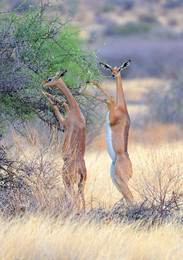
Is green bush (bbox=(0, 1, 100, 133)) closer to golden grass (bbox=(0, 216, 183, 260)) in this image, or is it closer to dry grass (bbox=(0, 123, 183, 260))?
dry grass (bbox=(0, 123, 183, 260))

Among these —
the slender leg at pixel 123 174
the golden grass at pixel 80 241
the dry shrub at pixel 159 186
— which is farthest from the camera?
the slender leg at pixel 123 174

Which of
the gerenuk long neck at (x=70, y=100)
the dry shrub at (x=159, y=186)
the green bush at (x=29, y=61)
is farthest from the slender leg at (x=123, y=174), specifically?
the green bush at (x=29, y=61)

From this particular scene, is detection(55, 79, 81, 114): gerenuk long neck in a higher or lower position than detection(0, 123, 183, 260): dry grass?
higher

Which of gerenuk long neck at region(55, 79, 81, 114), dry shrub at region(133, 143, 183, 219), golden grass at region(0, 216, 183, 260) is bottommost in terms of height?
golden grass at region(0, 216, 183, 260)

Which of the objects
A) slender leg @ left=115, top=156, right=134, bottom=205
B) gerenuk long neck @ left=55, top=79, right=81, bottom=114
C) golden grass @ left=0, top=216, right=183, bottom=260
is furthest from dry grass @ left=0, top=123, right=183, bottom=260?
gerenuk long neck @ left=55, top=79, right=81, bottom=114

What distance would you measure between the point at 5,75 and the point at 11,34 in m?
0.72

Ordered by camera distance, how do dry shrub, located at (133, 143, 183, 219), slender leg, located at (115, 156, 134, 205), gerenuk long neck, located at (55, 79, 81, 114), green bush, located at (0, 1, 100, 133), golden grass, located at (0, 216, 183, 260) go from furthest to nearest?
slender leg, located at (115, 156, 134, 205) < green bush, located at (0, 1, 100, 133) < gerenuk long neck, located at (55, 79, 81, 114) < dry shrub, located at (133, 143, 183, 219) < golden grass, located at (0, 216, 183, 260)

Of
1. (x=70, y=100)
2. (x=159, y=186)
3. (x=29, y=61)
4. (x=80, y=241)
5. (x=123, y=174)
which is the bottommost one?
(x=80, y=241)

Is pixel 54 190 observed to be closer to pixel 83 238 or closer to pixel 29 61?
pixel 83 238

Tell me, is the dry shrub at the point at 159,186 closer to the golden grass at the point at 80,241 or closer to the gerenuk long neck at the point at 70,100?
the golden grass at the point at 80,241

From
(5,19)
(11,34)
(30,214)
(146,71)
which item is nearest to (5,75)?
(11,34)

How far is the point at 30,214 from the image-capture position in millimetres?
7559

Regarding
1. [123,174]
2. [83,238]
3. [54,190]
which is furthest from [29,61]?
[83,238]

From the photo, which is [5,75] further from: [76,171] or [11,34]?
[76,171]
